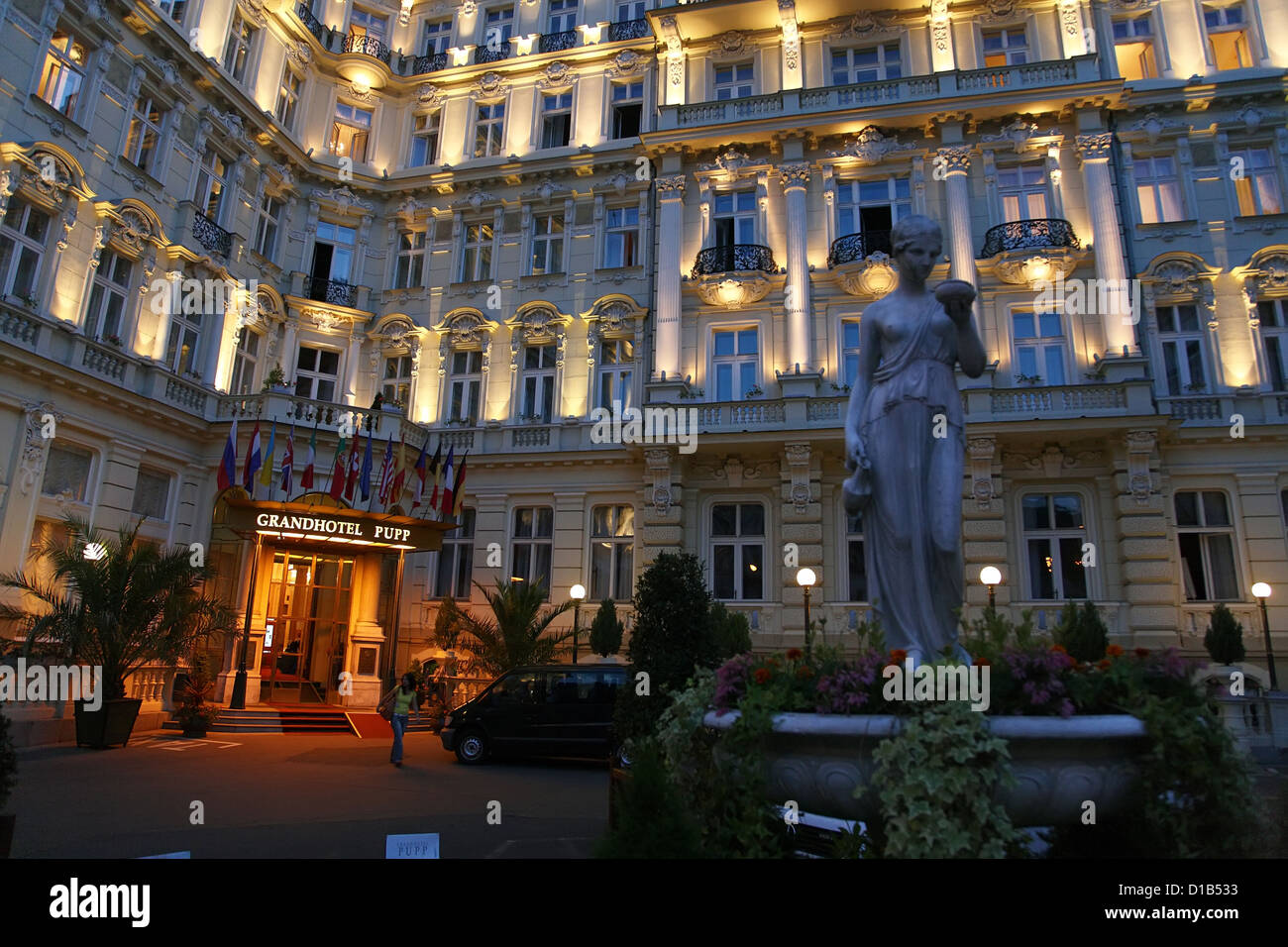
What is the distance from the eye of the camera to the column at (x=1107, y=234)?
1952 centimetres

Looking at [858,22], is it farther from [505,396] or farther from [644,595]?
[644,595]

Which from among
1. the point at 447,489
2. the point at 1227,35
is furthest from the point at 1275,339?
the point at 447,489

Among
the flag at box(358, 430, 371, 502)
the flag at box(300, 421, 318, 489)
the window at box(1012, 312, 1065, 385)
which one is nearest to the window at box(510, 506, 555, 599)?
the flag at box(358, 430, 371, 502)

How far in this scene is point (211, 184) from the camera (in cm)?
2238

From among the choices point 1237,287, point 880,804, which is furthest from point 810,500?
point 880,804

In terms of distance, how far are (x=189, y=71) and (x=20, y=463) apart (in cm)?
1166

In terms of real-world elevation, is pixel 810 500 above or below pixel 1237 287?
below

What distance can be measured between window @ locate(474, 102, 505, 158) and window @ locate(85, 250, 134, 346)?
11.6m

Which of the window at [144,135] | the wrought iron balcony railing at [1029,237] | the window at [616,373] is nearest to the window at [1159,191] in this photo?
the wrought iron balcony railing at [1029,237]

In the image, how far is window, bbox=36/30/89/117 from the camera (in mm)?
17594

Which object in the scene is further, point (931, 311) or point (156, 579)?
point (156, 579)

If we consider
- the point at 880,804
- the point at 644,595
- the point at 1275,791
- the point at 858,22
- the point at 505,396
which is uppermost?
the point at 858,22

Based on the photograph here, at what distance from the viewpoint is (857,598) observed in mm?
19500
